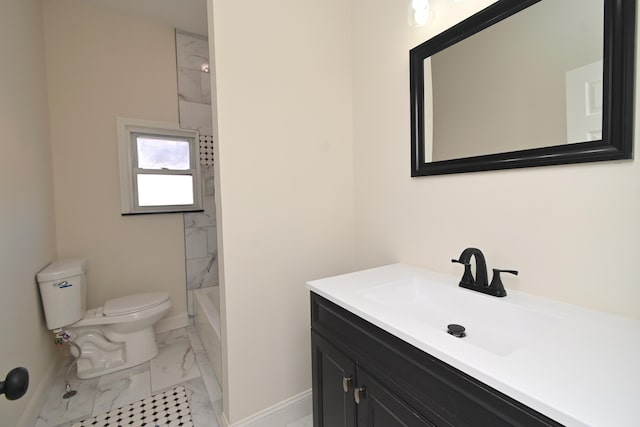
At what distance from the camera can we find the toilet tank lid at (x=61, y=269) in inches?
68.6

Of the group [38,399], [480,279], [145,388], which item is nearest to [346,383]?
[480,279]

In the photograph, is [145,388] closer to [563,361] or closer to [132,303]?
[132,303]

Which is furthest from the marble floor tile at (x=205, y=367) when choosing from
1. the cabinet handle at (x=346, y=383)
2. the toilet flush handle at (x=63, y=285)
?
A: the cabinet handle at (x=346, y=383)

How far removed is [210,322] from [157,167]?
59.3 inches

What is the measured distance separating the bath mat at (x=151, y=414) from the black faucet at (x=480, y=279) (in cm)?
165

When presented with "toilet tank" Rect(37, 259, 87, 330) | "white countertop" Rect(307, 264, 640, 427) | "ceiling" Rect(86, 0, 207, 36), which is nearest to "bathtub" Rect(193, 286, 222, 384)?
"toilet tank" Rect(37, 259, 87, 330)

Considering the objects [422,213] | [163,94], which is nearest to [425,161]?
[422,213]

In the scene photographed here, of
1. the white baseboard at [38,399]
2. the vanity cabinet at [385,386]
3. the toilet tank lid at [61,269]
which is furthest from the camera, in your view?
the toilet tank lid at [61,269]

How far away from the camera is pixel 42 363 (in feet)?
5.77

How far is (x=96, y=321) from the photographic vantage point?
1.96 metres

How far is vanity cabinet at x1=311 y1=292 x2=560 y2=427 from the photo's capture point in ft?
1.90

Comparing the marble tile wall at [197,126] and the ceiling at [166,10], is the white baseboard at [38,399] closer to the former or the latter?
the marble tile wall at [197,126]

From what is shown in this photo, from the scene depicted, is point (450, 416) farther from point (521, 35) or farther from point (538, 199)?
point (521, 35)

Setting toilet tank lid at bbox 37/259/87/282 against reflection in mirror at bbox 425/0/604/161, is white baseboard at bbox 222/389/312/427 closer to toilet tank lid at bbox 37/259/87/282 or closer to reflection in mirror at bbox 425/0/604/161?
toilet tank lid at bbox 37/259/87/282
